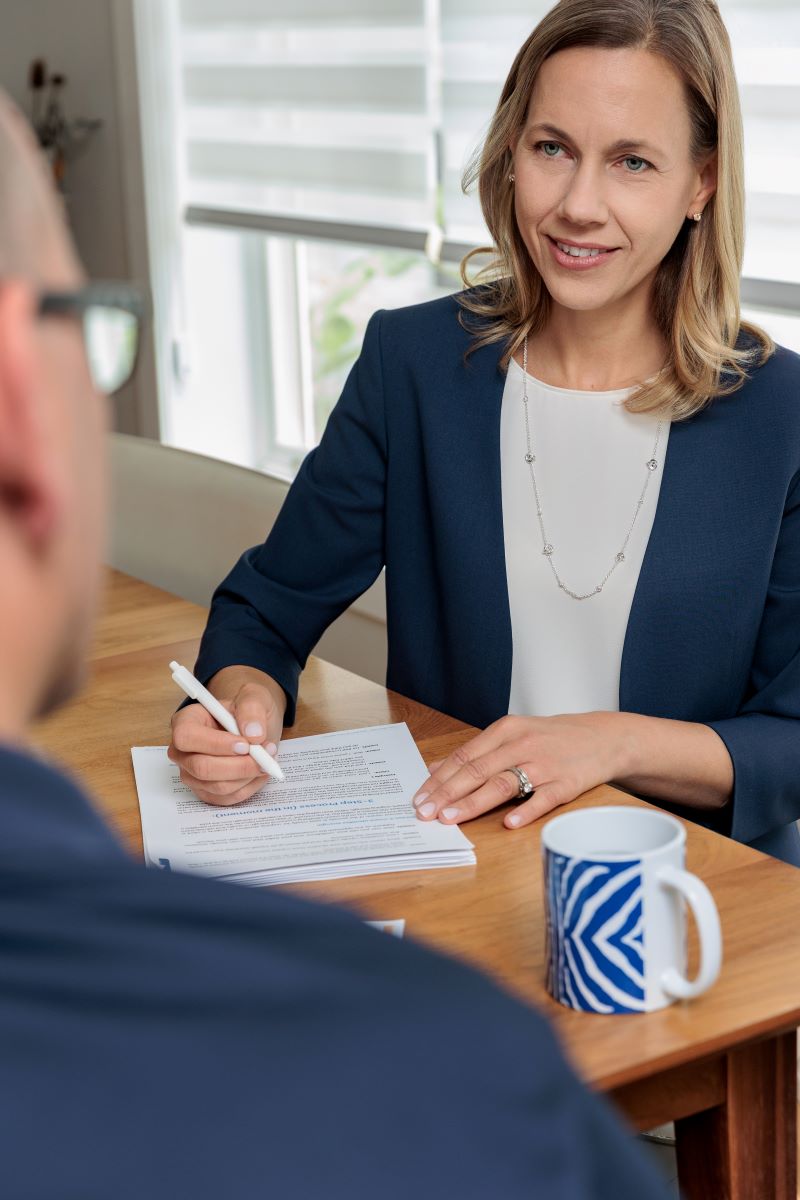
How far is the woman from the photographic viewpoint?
4.85 ft

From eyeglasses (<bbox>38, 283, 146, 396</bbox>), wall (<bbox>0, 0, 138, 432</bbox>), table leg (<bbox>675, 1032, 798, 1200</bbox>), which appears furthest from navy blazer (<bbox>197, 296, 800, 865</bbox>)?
wall (<bbox>0, 0, 138, 432</bbox>)

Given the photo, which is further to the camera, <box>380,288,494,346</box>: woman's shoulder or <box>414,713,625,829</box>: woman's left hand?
<box>380,288,494,346</box>: woman's shoulder

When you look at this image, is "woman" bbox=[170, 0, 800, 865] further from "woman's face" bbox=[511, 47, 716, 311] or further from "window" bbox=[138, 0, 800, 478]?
"window" bbox=[138, 0, 800, 478]

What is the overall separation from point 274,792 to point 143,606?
747 mm

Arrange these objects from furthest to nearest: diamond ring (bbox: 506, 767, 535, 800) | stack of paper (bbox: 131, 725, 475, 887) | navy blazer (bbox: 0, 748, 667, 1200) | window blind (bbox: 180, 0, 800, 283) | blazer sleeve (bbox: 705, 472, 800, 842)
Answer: window blind (bbox: 180, 0, 800, 283) → blazer sleeve (bbox: 705, 472, 800, 842) → diamond ring (bbox: 506, 767, 535, 800) → stack of paper (bbox: 131, 725, 475, 887) → navy blazer (bbox: 0, 748, 667, 1200)

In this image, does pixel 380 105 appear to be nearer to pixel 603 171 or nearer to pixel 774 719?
pixel 603 171

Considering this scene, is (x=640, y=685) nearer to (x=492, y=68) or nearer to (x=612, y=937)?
(x=612, y=937)

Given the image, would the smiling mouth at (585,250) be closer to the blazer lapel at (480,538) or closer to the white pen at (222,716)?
the blazer lapel at (480,538)

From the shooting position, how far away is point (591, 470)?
63.8 inches

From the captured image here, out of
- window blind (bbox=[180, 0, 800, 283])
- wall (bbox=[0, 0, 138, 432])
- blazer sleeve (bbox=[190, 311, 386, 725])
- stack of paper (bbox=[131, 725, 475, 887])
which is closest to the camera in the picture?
stack of paper (bbox=[131, 725, 475, 887])

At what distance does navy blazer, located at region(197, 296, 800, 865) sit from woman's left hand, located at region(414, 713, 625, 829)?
169 mm

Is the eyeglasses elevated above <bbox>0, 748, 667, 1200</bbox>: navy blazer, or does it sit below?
above

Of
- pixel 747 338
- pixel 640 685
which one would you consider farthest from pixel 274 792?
pixel 747 338

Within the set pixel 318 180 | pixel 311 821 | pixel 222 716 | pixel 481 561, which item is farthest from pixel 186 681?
pixel 318 180
